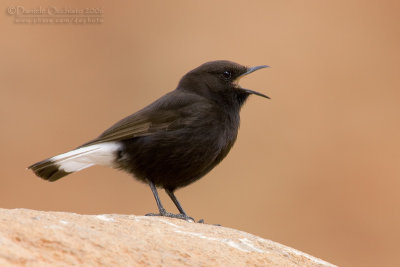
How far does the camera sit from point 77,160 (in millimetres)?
5266

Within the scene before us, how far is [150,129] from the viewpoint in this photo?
5.27 meters

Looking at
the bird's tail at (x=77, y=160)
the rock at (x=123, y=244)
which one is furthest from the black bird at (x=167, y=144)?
the rock at (x=123, y=244)

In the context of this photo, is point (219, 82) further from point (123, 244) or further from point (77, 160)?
point (123, 244)

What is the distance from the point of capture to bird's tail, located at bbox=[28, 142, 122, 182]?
5.10 meters

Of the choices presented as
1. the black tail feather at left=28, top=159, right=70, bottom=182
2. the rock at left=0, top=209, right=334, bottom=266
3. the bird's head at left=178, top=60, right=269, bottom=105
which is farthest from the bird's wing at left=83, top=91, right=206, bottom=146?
the rock at left=0, top=209, right=334, bottom=266

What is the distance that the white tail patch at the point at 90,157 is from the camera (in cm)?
516

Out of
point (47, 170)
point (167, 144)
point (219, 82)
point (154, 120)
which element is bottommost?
point (47, 170)

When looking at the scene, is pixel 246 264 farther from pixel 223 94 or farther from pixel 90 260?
pixel 223 94

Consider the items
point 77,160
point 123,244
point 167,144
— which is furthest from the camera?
point 77,160

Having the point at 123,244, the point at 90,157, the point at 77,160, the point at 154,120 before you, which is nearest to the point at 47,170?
the point at 77,160

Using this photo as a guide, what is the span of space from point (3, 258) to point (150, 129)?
113 inches

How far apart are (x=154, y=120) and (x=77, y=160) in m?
0.79

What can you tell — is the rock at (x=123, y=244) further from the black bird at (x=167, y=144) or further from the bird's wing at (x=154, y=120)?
the bird's wing at (x=154, y=120)

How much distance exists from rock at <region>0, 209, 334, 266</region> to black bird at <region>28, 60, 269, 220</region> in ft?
3.96
